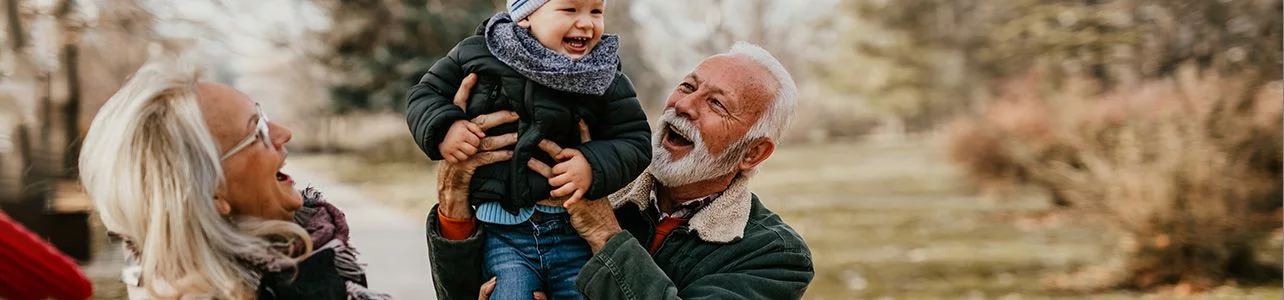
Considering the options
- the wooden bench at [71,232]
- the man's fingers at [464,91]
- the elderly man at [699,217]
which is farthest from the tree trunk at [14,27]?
the man's fingers at [464,91]

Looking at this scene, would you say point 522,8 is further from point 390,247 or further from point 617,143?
point 390,247

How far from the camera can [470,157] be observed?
2527 millimetres

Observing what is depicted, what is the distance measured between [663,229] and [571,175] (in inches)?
21.7

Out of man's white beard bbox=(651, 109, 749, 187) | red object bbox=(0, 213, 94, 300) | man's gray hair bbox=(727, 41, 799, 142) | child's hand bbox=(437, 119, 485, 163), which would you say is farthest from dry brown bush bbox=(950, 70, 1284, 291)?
red object bbox=(0, 213, 94, 300)

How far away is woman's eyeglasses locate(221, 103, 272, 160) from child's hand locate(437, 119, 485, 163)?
1.20ft

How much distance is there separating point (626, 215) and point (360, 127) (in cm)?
3899

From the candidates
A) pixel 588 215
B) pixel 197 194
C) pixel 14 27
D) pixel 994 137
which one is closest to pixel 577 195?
pixel 588 215

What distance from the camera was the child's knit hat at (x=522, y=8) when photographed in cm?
251

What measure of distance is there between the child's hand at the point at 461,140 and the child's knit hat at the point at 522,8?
0.86ft

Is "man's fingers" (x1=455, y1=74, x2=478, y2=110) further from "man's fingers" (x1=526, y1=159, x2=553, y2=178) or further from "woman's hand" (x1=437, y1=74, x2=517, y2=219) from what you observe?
"man's fingers" (x1=526, y1=159, x2=553, y2=178)

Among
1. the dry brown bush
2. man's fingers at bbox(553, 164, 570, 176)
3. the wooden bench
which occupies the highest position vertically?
the dry brown bush

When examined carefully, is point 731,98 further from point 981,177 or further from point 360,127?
point 360,127

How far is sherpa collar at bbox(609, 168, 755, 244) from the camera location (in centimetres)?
289

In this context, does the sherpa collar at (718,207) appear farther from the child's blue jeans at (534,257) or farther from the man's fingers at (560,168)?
the man's fingers at (560,168)
